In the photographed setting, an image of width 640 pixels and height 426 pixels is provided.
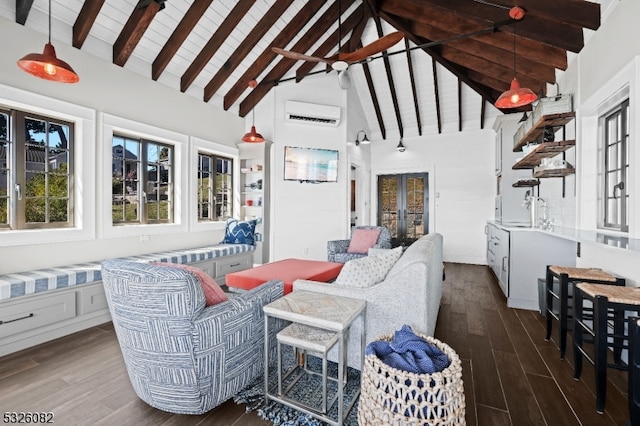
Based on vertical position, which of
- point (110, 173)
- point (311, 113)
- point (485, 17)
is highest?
point (485, 17)

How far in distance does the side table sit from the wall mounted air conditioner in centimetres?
444

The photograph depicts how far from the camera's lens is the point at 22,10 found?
2.93 m

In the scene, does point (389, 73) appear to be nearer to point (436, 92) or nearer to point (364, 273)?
point (436, 92)

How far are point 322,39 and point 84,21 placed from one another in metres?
Answer: 3.50

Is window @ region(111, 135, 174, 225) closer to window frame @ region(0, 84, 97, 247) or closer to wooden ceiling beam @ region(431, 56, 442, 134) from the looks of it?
window frame @ region(0, 84, 97, 247)

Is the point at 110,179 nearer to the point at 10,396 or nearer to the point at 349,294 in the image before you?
the point at 10,396

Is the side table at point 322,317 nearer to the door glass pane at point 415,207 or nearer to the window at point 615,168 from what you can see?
the window at point 615,168

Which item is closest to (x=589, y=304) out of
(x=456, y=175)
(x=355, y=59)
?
(x=355, y=59)

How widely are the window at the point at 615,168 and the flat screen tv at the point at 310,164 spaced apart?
154 inches

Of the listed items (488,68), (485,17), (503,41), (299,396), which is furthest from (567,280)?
(488,68)

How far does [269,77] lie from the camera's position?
5.46m

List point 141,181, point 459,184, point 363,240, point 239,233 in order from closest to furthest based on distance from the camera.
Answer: point 141,181 → point 363,240 → point 239,233 → point 459,184

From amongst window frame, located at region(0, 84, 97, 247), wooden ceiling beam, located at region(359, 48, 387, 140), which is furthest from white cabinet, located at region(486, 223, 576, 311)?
window frame, located at region(0, 84, 97, 247)

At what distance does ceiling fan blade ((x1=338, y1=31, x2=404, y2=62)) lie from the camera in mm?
2928
